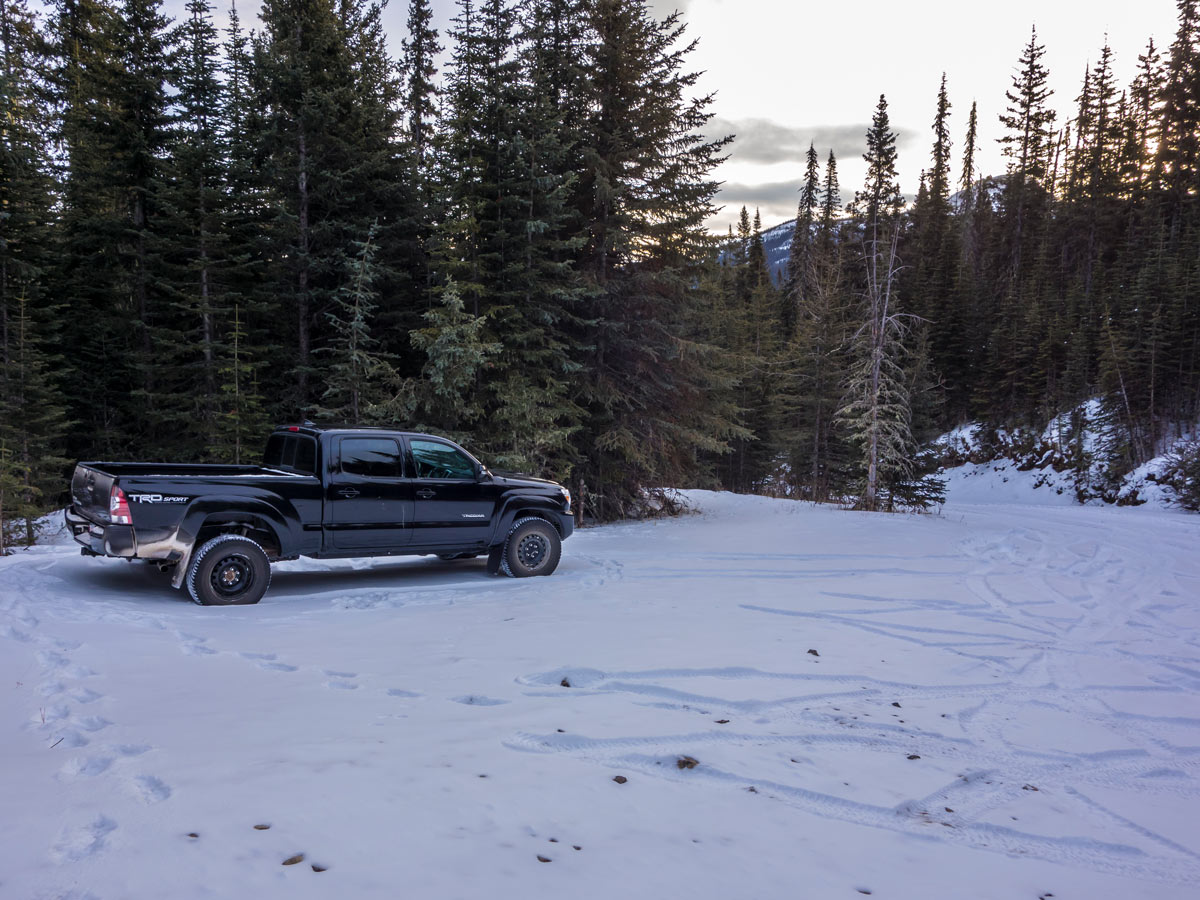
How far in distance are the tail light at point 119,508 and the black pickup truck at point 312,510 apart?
0.01 metres

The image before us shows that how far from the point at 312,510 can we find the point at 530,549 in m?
3.01

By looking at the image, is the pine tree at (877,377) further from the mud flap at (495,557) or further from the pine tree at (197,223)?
the pine tree at (197,223)

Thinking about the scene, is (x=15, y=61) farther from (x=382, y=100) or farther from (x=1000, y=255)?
(x=1000, y=255)

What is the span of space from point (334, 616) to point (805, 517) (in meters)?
11.8

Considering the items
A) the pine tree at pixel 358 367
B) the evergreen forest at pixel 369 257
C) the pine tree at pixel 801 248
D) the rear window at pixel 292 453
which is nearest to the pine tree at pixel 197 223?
the evergreen forest at pixel 369 257

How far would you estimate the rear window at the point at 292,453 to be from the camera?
8.12m

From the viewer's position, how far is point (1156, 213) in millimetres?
40844

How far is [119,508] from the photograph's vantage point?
22.2ft

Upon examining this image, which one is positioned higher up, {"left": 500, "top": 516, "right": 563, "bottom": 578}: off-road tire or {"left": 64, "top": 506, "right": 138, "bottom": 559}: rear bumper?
{"left": 64, "top": 506, "right": 138, "bottom": 559}: rear bumper

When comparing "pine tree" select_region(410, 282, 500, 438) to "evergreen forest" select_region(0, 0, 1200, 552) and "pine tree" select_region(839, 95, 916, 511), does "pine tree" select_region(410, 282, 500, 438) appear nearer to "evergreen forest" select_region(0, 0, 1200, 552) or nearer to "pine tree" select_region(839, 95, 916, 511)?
"evergreen forest" select_region(0, 0, 1200, 552)

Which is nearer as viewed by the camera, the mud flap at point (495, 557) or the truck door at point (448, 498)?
the truck door at point (448, 498)

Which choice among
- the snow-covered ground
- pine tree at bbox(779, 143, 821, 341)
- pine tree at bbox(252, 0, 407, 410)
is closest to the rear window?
the snow-covered ground

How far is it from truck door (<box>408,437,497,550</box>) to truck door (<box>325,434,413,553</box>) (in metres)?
0.18

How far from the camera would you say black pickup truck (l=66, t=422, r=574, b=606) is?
6.98 metres
